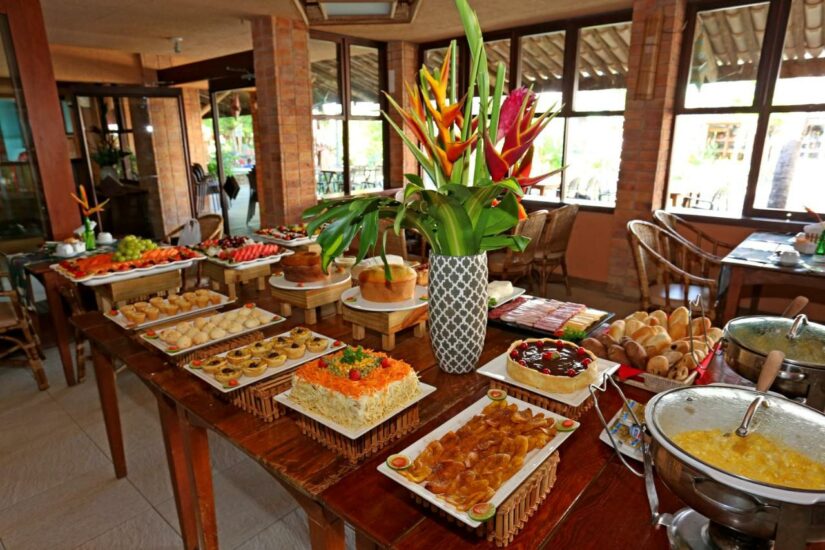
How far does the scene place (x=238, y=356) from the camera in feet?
4.52

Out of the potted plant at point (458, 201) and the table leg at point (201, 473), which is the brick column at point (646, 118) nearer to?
the potted plant at point (458, 201)

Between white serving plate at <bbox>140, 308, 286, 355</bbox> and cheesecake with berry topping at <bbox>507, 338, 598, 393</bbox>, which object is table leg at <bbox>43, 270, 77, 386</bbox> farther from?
cheesecake with berry topping at <bbox>507, 338, 598, 393</bbox>

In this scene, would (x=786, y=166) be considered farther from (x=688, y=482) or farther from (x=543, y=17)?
(x=688, y=482)

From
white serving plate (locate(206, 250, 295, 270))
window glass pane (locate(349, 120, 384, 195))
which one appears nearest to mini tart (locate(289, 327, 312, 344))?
white serving plate (locate(206, 250, 295, 270))

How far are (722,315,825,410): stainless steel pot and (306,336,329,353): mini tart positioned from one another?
40.3 inches

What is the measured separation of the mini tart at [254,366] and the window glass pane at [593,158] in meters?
4.02

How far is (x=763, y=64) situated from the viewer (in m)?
3.77

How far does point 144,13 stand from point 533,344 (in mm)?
4414

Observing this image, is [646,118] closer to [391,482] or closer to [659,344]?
[659,344]

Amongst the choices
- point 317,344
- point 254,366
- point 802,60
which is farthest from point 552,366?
point 802,60

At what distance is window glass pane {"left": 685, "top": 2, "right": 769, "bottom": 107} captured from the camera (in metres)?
3.83

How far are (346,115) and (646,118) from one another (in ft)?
9.68

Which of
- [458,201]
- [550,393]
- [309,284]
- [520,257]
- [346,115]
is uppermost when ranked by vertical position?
[346,115]

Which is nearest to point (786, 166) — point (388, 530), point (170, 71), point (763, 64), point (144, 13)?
point (763, 64)
